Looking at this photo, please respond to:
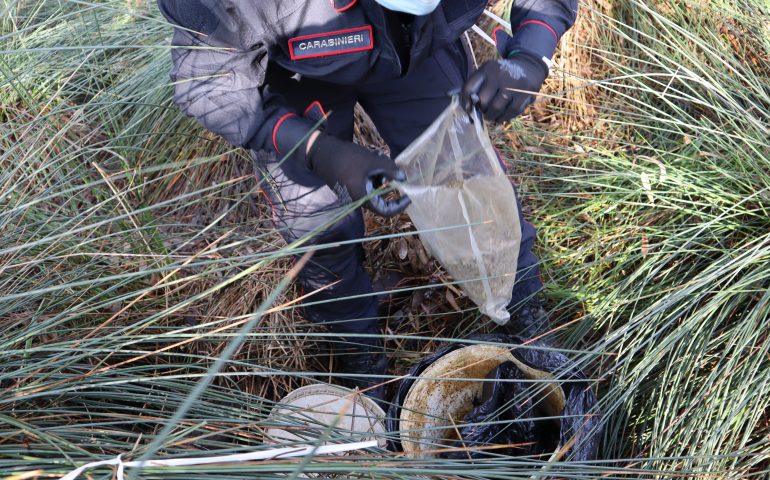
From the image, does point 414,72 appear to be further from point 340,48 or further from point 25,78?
point 25,78

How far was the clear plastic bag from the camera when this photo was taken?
6.55ft

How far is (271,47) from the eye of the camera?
6.48ft

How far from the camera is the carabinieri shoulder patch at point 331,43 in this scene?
1967 mm

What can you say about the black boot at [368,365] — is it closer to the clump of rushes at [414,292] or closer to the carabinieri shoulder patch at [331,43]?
the clump of rushes at [414,292]

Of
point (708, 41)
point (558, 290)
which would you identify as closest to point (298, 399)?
point (558, 290)

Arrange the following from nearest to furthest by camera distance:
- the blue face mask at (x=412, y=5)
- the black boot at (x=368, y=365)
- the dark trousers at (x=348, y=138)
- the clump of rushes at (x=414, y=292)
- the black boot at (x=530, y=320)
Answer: the clump of rushes at (x=414, y=292) < the blue face mask at (x=412, y=5) < the dark trousers at (x=348, y=138) < the black boot at (x=530, y=320) < the black boot at (x=368, y=365)

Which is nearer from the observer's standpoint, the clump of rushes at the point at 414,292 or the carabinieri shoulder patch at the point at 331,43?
the clump of rushes at the point at 414,292

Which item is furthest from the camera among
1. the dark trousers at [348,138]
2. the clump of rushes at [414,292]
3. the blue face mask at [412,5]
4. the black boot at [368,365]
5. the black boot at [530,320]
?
the black boot at [368,365]

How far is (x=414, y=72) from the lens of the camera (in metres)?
2.28

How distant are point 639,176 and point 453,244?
64 cm

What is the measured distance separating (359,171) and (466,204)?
373 millimetres

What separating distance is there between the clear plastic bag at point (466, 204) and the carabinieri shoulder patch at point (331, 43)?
289 mm

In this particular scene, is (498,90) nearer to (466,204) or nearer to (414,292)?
(466,204)

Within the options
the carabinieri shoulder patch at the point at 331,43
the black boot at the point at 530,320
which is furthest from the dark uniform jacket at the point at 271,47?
the black boot at the point at 530,320
